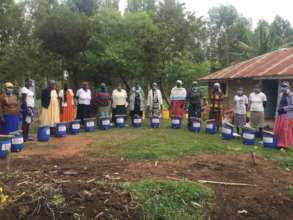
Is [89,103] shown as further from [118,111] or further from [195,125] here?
[195,125]

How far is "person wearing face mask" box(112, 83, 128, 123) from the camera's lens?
41.6 ft

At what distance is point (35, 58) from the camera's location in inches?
842

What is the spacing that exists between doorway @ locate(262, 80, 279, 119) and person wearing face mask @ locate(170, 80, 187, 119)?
3976 mm

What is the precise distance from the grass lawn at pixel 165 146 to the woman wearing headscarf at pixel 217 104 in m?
1.05

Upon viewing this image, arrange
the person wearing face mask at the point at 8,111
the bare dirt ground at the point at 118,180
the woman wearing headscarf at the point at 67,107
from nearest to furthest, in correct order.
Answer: the bare dirt ground at the point at 118,180, the person wearing face mask at the point at 8,111, the woman wearing headscarf at the point at 67,107

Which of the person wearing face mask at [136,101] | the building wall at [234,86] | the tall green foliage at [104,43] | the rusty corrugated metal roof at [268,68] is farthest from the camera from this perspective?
the tall green foliage at [104,43]

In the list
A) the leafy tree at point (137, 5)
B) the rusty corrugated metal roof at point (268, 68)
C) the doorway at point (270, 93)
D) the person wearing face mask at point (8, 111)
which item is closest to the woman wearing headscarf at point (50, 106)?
the person wearing face mask at point (8, 111)

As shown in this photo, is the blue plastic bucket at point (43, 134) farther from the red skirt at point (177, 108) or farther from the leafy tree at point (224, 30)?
the leafy tree at point (224, 30)

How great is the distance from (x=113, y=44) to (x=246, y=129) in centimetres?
982

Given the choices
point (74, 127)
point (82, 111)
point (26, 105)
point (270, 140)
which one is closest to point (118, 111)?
point (82, 111)

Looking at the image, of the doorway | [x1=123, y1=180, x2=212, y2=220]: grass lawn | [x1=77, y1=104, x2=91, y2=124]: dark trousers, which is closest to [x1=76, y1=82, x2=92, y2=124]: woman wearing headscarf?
[x1=77, y1=104, x2=91, y2=124]: dark trousers

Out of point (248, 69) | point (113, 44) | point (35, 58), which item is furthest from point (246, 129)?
point (35, 58)

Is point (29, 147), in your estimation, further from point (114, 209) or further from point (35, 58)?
point (35, 58)

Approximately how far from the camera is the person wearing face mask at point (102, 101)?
12219mm
